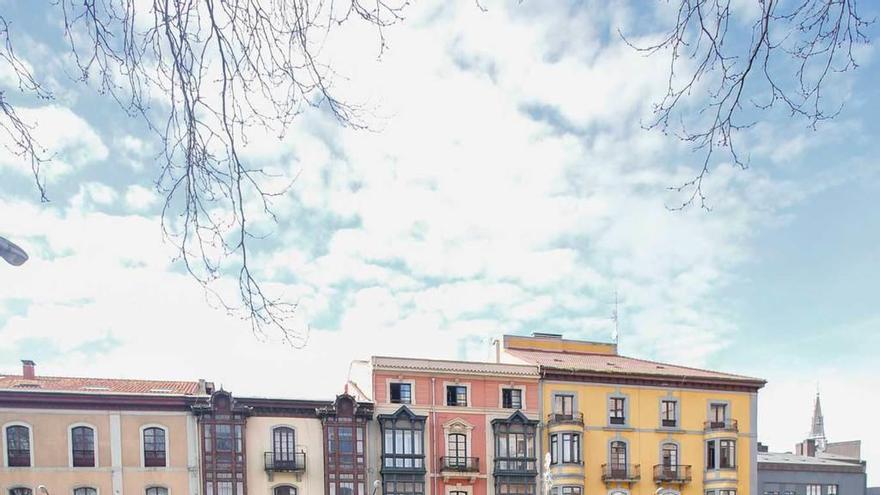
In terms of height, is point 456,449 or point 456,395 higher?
point 456,395

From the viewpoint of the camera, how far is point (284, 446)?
25.5m

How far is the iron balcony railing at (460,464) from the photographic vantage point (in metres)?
26.8

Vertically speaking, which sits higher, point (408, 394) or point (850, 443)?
point (408, 394)

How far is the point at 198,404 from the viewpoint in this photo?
971 inches

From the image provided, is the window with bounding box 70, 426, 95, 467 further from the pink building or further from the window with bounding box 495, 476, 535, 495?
the window with bounding box 495, 476, 535, 495

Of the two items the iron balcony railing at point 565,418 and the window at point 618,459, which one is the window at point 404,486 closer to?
the iron balcony railing at point 565,418

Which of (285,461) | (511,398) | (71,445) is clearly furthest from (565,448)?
(71,445)

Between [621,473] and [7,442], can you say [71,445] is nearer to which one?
[7,442]

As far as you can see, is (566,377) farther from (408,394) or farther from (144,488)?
(144,488)

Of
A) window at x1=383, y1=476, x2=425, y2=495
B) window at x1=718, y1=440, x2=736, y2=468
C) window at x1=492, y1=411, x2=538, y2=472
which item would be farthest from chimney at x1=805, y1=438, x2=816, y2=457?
window at x1=383, y1=476, x2=425, y2=495

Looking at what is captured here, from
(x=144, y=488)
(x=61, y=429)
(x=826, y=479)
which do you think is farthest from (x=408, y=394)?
(x=826, y=479)

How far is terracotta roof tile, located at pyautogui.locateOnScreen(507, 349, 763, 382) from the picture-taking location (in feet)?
96.3

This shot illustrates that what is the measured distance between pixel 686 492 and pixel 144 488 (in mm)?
22937

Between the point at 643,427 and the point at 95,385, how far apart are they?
23302 millimetres
